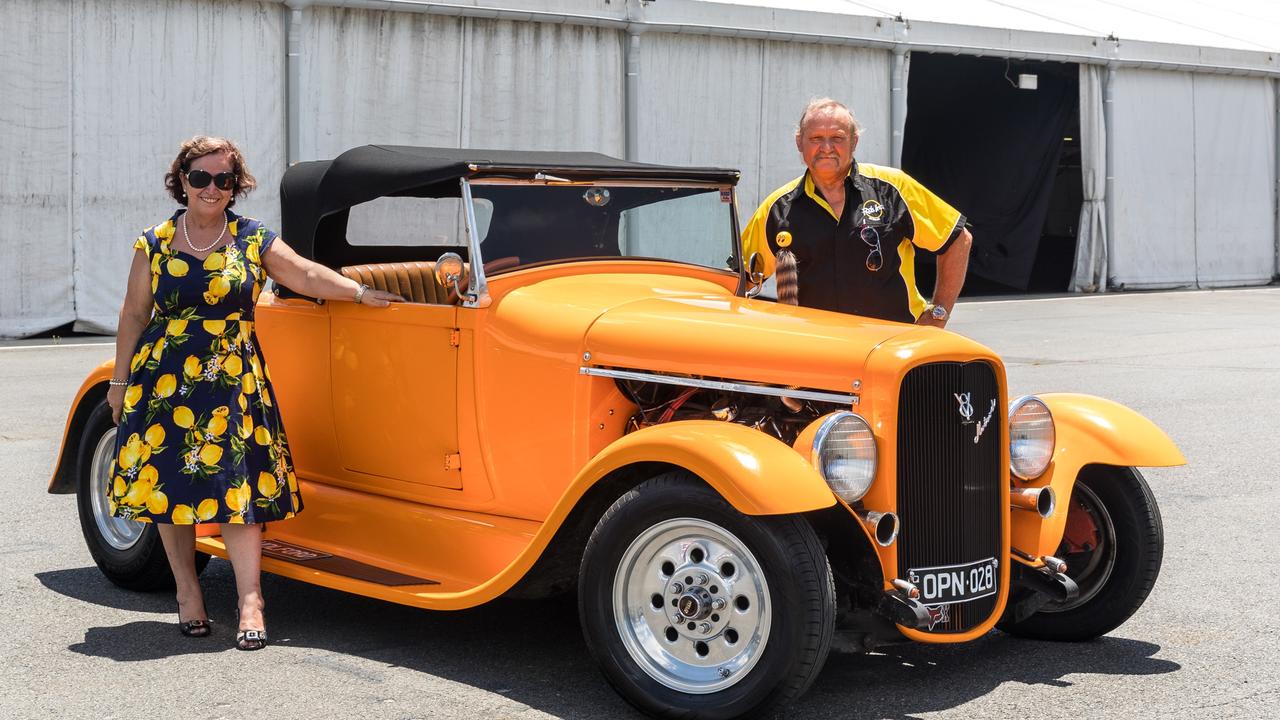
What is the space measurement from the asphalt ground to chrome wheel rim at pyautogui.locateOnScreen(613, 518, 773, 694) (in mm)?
218

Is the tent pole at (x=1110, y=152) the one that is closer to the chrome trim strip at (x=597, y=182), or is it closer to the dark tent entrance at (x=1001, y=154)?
the dark tent entrance at (x=1001, y=154)

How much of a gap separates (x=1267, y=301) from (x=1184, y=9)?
6.86 m

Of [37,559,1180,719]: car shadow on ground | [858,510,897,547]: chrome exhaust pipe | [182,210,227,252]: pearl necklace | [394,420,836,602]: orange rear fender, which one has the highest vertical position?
[182,210,227,252]: pearl necklace

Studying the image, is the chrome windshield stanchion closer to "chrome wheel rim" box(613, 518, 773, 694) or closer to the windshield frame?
the windshield frame

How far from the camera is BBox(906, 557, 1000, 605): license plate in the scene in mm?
4168

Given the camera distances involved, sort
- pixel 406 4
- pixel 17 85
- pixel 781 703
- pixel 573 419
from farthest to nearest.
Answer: pixel 406 4 < pixel 17 85 < pixel 573 419 < pixel 781 703

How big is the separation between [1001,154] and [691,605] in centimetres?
2141

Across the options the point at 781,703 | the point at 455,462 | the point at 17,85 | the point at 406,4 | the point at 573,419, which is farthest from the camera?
the point at 406,4

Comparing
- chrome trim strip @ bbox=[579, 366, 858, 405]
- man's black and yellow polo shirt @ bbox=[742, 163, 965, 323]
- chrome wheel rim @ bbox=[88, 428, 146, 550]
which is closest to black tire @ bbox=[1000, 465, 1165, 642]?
man's black and yellow polo shirt @ bbox=[742, 163, 965, 323]

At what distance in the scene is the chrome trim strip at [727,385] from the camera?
416 cm

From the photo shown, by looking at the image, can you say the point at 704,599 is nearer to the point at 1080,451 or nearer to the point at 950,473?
the point at 950,473

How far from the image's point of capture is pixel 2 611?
523 cm

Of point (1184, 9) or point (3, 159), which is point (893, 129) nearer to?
point (1184, 9)

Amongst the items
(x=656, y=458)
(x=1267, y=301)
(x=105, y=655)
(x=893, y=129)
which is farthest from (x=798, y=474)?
(x=1267, y=301)
